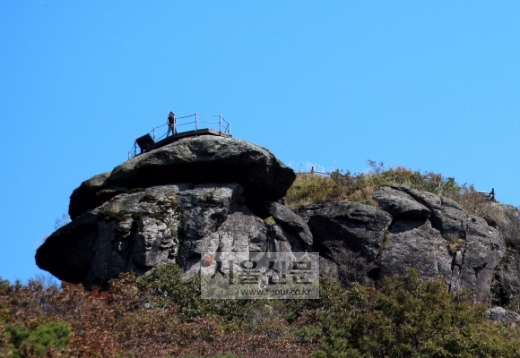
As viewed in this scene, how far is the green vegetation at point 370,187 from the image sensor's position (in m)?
40.2

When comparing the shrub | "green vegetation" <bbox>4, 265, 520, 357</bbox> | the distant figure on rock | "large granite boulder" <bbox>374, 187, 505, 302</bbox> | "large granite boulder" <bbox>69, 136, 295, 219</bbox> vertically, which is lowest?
the shrub

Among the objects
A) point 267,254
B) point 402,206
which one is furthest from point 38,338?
point 402,206

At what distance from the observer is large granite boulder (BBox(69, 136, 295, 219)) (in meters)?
35.0

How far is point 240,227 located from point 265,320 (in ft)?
24.7

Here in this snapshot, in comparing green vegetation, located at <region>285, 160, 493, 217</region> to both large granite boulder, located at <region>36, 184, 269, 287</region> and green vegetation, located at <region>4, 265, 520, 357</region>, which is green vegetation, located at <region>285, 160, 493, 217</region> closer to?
large granite boulder, located at <region>36, 184, 269, 287</region>

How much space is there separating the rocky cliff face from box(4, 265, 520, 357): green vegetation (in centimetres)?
329

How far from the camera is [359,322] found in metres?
27.4

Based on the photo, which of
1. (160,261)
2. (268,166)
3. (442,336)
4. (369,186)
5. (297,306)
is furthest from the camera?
(369,186)

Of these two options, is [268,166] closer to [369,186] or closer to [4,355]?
[369,186]

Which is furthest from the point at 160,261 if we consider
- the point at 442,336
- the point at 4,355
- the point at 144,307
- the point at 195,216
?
the point at 4,355

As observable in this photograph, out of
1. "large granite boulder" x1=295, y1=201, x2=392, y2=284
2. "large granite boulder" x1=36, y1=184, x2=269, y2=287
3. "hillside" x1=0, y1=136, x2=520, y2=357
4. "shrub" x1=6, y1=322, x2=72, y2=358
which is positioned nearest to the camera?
"shrub" x1=6, y1=322, x2=72, y2=358

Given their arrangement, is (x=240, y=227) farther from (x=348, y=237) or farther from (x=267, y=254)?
(x=348, y=237)

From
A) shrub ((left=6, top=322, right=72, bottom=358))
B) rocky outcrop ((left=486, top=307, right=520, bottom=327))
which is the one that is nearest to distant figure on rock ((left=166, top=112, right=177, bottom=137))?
rocky outcrop ((left=486, top=307, right=520, bottom=327))

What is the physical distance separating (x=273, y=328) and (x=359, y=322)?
8.60 feet
